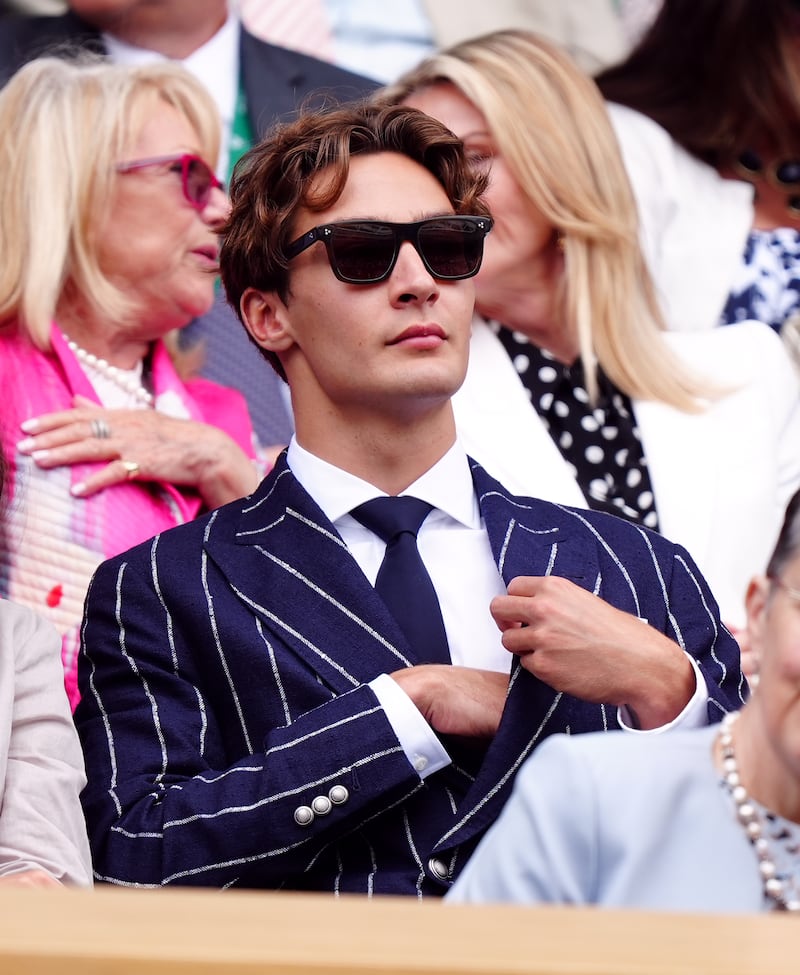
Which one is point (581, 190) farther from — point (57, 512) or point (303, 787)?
point (303, 787)

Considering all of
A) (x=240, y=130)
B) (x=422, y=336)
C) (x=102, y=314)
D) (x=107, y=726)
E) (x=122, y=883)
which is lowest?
(x=122, y=883)

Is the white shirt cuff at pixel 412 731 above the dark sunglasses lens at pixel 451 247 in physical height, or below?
below

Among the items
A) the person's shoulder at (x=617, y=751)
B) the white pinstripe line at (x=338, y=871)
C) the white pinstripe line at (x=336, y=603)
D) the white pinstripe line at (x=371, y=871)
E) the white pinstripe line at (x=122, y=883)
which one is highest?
the person's shoulder at (x=617, y=751)

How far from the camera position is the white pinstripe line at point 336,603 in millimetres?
2213

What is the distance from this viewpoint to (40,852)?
2.04 metres

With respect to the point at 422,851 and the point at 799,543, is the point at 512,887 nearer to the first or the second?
the point at 799,543

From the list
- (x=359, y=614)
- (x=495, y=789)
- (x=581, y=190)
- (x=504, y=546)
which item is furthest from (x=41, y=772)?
(x=581, y=190)

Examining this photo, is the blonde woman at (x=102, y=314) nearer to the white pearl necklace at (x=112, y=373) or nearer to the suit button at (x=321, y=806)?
the white pearl necklace at (x=112, y=373)

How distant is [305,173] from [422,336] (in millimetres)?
314

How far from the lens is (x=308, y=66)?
386 cm

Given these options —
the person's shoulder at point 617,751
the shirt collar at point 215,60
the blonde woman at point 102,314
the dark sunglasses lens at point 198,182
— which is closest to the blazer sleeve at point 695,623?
the person's shoulder at point 617,751

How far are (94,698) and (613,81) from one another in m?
2.31

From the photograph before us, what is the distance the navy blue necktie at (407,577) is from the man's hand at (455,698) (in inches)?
3.3

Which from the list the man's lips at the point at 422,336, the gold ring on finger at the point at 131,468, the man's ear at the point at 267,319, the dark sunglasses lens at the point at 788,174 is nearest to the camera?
the man's lips at the point at 422,336
